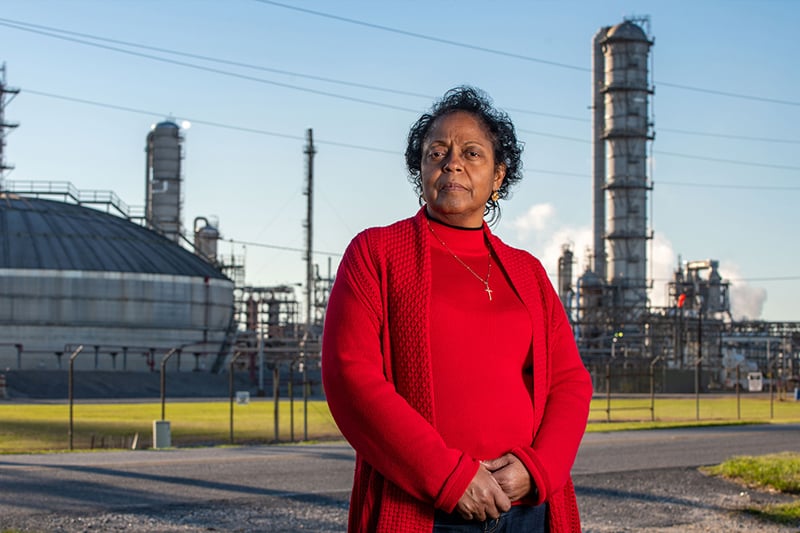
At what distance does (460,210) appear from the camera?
4.17m

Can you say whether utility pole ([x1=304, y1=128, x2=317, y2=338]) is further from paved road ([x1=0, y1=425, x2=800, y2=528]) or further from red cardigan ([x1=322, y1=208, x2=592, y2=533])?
red cardigan ([x1=322, y1=208, x2=592, y2=533])

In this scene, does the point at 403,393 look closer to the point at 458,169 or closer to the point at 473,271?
the point at 473,271

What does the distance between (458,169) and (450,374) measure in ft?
2.67

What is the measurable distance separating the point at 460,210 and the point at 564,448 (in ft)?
3.12

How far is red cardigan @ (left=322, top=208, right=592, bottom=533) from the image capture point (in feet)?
12.1

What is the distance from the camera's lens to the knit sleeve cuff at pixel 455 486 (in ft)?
11.9

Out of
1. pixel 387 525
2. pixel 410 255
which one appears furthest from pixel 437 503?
pixel 410 255

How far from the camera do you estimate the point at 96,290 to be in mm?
65312

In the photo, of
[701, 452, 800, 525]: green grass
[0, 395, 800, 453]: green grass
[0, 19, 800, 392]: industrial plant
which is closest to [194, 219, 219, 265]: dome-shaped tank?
[0, 19, 800, 392]: industrial plant

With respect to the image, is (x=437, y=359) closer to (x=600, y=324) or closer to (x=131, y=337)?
(x=131, y=337)

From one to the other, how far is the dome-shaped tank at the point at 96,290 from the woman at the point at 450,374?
56944mm

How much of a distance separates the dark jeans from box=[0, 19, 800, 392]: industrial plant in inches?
2180

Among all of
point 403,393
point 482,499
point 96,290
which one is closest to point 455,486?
point 482,499

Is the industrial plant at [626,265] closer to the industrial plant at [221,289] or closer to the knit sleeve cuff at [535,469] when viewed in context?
the industrial plant at [221,289]
